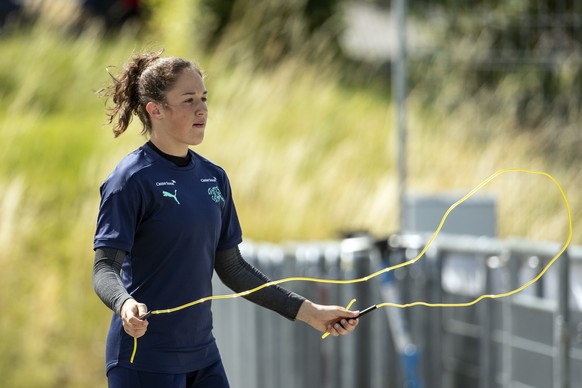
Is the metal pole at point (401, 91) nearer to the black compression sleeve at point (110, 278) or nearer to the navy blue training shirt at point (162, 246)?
the navy blue training shirt at point (162, 246)

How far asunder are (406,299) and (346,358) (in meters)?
0.48

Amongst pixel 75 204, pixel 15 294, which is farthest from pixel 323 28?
pixel 15 294

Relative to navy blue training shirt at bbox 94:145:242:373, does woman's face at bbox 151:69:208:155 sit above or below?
above

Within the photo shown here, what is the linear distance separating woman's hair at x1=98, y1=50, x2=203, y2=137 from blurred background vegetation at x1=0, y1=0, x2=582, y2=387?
4.78 metres

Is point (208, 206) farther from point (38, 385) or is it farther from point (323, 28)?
point (323, 28)

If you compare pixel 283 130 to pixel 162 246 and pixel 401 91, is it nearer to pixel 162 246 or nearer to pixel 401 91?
pixel 401 91

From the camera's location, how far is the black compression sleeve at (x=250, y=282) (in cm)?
420

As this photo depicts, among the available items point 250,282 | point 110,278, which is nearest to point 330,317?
point 250,282

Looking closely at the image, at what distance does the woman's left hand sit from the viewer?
4.04m

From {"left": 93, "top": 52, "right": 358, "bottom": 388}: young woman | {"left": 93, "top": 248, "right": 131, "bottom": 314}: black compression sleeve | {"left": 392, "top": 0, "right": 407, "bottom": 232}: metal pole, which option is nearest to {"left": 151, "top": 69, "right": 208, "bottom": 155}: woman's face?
{"left": 93, "top": 52, "right": 358, "bottom": 388}: young woman

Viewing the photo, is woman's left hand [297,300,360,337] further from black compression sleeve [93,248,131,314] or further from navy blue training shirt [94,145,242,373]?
black compression sleeve [93,248,131,314]

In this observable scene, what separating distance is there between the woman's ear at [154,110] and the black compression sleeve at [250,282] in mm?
527

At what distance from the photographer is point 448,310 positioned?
7.00m

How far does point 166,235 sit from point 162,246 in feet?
0.12
